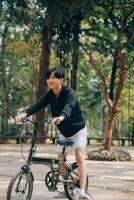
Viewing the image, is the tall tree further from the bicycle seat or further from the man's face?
the man's face

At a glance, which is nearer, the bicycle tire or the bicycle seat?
the bicycle seat

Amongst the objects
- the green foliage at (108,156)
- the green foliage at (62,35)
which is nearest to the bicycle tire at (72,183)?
the green foliage at (108,156)

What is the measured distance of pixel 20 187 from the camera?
269 inches

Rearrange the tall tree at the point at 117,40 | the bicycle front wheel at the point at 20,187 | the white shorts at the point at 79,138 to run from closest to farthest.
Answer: the bicycle front wheel at the point at 20,187, the white shorts at the point at 79,138, the tall tree at the point at 117,40

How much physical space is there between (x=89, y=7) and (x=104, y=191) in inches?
395

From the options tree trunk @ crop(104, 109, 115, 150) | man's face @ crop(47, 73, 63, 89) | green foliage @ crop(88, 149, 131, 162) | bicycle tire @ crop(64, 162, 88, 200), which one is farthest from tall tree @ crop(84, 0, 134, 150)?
man's face @ crop(47, 73, 63, 89)

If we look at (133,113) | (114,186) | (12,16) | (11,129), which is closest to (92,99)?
(133,113)

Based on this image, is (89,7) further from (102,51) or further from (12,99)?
(12,99)

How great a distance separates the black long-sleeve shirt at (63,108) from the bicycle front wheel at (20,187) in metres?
0.86

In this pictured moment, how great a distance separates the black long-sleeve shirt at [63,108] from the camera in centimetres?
720

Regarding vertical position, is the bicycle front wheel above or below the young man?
below

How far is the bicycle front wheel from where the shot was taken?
6645mm

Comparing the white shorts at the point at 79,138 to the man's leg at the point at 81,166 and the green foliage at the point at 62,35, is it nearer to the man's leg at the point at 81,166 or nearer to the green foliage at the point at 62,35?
the man's leg at the point at 81,166

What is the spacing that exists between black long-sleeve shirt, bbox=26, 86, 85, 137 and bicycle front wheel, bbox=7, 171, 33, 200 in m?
0.86
